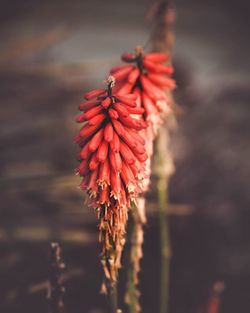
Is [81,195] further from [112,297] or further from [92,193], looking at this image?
[92,193]

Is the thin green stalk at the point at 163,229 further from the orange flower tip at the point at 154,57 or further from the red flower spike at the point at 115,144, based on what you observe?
the red flower spike at the point at 115,144

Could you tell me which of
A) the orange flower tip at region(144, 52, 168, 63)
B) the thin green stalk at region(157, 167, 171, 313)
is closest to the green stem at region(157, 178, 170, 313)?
the thin green stalk at region(157, 167, 171, 313)

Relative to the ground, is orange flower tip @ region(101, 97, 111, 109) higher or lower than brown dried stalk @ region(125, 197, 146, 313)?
higher

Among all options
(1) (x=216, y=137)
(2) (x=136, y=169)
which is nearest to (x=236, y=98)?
(1) (x=216, y=137)

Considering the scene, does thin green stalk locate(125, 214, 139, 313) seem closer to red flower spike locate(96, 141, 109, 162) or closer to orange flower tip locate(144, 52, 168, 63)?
red flower spike locate(96, 141, 109, 162)

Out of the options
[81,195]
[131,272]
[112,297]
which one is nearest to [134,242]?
[131,272]

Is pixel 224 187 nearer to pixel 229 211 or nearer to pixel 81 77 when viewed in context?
pixel 229 211
